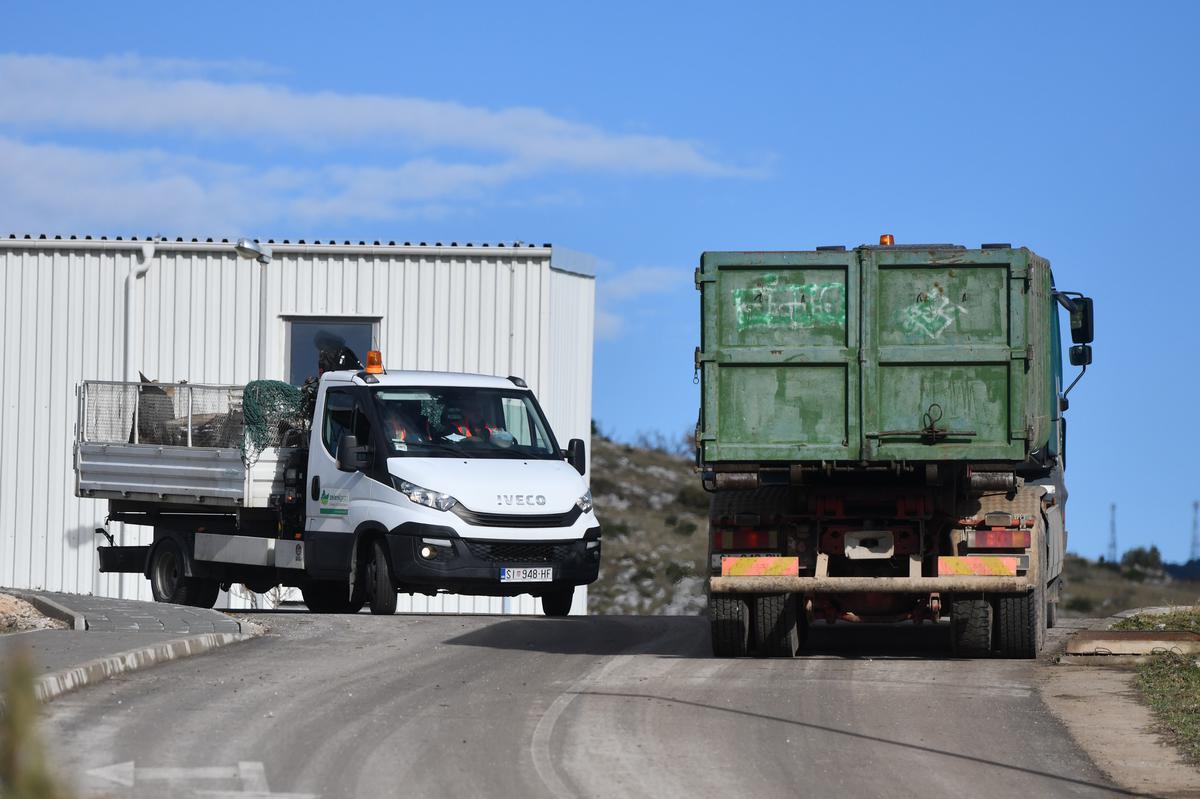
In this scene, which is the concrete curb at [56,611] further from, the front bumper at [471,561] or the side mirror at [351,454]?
the front bumper at [471,561]

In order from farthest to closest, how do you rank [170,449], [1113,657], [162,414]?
[162,414] < [170,449] < [1113,657]

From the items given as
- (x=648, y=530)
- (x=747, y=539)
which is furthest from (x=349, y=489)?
(x=648, y=530)

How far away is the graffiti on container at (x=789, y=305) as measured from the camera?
40.6 ft

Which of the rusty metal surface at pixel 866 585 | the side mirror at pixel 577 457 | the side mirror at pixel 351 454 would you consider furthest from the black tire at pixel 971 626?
the side mirror at pixel 351 454

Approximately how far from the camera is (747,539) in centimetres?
1288

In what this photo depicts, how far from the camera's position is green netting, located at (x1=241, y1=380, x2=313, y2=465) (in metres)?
17.9

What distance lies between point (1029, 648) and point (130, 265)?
16717mm

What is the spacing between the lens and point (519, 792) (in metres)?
7.64

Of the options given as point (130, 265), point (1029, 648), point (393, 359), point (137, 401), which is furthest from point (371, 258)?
point (1029, 648)

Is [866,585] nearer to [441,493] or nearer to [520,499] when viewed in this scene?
[520,499]

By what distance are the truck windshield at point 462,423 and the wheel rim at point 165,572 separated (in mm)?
4127

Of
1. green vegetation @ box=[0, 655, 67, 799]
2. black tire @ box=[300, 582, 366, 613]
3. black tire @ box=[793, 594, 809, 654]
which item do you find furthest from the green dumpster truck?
green vegetation @ box=[0, 655, 67, 799]

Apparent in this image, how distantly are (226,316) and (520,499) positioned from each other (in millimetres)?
10682

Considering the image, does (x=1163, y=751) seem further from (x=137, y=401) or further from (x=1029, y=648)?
(x=137, y=401)
